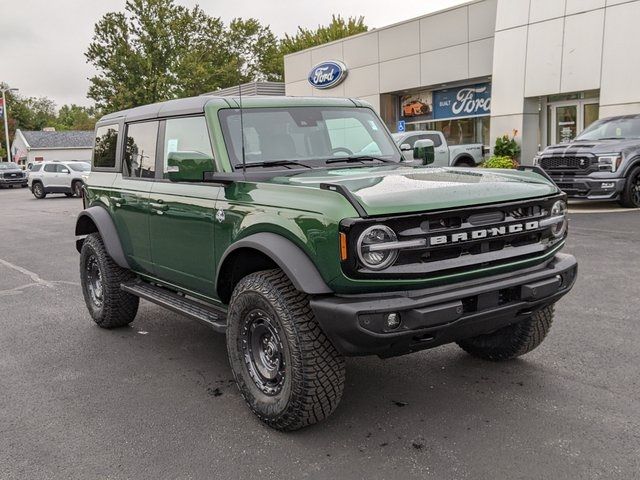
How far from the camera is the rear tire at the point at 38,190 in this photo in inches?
1083

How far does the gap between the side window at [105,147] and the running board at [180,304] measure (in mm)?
1183

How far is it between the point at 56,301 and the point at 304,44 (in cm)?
4905

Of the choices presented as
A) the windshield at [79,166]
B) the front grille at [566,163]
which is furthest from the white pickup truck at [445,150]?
the windshield at [79,166]

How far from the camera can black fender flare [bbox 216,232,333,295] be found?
310 centimetres

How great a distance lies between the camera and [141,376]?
4426 mm

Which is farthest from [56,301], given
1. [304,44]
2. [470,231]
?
[304,44]

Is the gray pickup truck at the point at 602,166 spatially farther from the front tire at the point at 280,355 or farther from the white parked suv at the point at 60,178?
the white parked suv at the point at 60,178

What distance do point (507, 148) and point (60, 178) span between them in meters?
19.1

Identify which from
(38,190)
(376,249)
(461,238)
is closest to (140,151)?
(376,249)

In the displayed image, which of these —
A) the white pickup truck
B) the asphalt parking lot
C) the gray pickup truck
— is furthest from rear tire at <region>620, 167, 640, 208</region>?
the asphalt parking lot

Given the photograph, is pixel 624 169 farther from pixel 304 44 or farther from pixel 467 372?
pixel 304 44

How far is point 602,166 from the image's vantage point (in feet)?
39.1

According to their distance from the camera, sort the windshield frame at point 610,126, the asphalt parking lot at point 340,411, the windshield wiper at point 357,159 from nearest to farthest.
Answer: the asphalt parking lot at point 340,411 → the windshield wiper at point 357,159 → the windshield frame at point 610,126

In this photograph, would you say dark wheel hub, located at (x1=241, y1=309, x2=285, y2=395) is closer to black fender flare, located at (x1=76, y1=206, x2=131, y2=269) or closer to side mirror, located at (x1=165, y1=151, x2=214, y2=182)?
side mirror, located at (x1=165, y1=151, x2=214, y2=182)
